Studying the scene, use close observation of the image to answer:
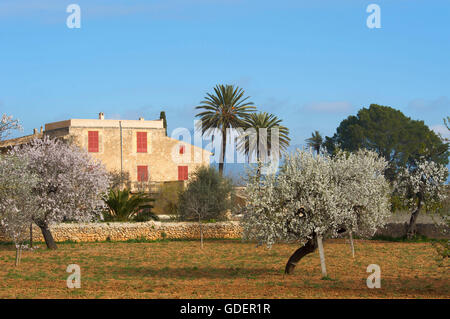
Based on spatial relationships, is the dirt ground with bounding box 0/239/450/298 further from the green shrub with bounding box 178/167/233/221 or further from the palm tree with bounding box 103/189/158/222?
the green shrub with bounding box 178/167/233/221

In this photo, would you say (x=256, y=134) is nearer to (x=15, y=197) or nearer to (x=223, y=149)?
(x=223, y=149)

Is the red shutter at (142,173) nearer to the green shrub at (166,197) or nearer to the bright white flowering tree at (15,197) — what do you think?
the green shrub at (166,197)

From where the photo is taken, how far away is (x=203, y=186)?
4500 cm

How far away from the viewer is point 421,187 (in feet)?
127

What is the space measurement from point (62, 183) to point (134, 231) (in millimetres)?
9518

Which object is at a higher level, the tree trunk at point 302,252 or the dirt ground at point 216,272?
the tree trunk at point 302,252

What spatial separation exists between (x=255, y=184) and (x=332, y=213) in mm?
3005

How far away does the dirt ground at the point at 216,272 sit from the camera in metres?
18.9

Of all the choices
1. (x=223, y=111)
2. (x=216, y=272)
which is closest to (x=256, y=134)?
(x=223, y=111)

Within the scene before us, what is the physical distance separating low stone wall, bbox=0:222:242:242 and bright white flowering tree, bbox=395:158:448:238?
1207 centimetres

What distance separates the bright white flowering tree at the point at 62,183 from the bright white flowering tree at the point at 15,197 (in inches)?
220

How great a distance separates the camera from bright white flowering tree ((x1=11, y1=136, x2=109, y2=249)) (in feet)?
108

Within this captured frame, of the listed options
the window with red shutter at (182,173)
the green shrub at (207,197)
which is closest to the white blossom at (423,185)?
the green shrub at (207,197)
